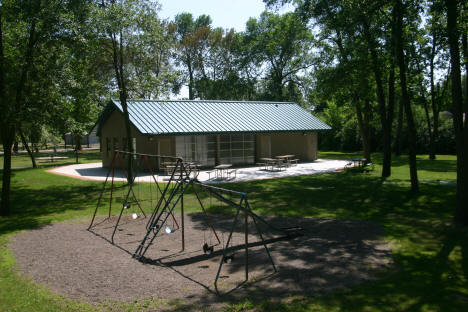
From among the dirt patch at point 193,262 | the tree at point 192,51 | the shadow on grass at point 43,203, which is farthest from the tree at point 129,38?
the tree at point 192,51

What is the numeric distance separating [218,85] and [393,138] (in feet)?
75.0

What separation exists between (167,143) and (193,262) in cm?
1599

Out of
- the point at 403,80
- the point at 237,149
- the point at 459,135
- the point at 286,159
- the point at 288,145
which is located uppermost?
the point at 403,80

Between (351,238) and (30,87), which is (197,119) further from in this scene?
(351,238)

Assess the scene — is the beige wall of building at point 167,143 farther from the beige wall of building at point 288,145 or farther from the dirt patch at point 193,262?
the dirt patch at point 193,262

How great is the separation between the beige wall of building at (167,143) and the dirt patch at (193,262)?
11887 mm

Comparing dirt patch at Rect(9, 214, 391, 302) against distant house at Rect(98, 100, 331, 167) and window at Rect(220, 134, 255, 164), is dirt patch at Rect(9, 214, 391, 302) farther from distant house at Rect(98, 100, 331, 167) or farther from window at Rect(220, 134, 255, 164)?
window at Rect(220, 134, 255, 164)

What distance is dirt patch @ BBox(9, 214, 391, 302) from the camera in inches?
244

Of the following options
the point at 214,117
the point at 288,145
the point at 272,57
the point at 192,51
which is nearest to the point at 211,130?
the point at 214,117

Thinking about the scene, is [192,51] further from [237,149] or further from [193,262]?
[193,262]

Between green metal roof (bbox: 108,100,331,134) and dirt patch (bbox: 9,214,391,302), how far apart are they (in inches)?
484

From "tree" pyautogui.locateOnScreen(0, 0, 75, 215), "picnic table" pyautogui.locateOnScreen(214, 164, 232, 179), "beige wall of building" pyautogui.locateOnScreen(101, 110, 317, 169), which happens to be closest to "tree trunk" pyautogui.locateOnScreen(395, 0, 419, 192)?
"picnic table" pyautogui.locateOnScreen(214, 164, 232, 179)

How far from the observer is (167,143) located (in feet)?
75.4

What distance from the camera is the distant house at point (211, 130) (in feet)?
73.9
